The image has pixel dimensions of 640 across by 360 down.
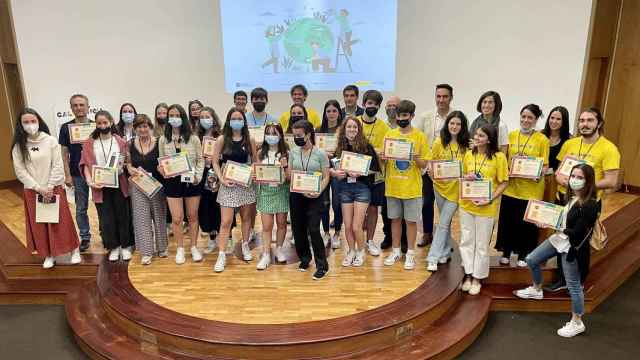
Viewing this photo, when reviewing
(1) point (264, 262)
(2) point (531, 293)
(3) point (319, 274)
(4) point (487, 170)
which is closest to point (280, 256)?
(1) point (264, 262)

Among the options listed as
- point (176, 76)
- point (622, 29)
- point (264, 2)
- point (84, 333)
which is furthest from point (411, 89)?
point (84, 333)

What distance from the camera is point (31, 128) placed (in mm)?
3375

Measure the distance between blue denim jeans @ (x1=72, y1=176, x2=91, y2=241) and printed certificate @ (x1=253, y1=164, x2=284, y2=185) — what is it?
5.74ft

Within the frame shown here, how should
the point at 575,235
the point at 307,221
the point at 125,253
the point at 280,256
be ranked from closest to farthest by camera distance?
the point at 575,235, the point at 307,221, the point at 280,256, the point at 125,253

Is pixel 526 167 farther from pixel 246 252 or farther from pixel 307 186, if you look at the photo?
pixel 246 252

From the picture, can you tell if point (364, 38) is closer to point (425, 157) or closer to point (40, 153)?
point (425, 157)

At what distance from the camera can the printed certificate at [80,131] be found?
3631 mm

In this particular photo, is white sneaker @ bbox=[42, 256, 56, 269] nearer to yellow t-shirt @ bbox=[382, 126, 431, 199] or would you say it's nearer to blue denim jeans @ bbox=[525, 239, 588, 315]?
yellow t-shirt @ bbox=[382, 126, 431, 199]

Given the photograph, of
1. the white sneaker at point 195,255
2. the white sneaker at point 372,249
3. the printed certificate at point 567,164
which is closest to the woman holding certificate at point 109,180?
the white sneaker at point 195,255

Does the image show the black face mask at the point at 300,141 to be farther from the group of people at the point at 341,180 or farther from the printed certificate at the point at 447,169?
the printed certificate at the point at 447,169

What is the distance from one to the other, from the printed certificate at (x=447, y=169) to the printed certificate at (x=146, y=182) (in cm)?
222

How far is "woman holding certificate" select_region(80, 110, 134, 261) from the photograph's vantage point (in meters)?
3.51

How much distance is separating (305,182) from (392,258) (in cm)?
113

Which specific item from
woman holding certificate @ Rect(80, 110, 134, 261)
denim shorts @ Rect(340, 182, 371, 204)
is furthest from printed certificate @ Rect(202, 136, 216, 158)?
denim shorts @ Rect(340, 182, 371, 204)
